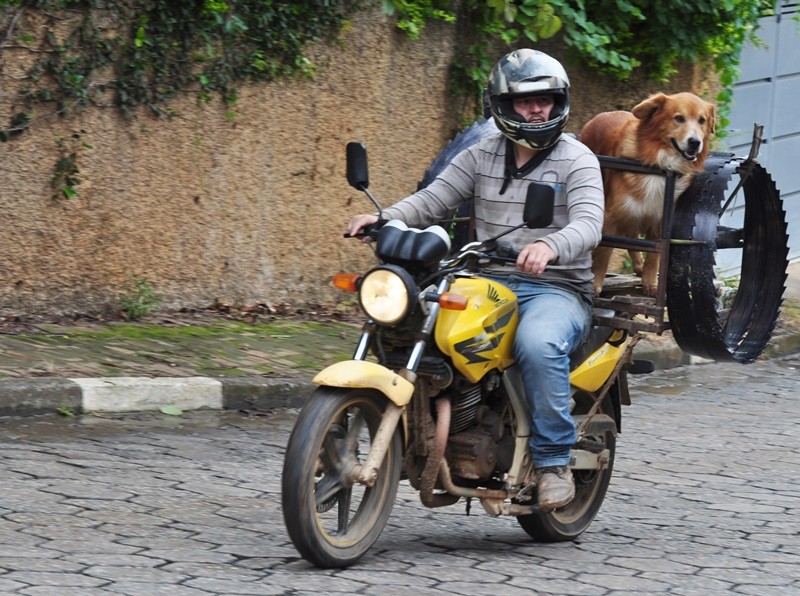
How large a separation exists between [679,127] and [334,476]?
2.63 meters

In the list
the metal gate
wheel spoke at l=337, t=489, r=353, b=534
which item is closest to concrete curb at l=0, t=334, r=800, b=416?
wheel spoke at l=337, t=489, r=353, b=534

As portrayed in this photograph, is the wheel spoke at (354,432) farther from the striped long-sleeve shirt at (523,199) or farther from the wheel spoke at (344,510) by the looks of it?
the striped long-sleeve shirt at (523,199)

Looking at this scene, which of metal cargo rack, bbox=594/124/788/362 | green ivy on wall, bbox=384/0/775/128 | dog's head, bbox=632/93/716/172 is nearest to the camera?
metal cargo rack, bbox=594/124/788/362

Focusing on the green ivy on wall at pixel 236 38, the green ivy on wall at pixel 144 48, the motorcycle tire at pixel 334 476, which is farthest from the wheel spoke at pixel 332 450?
the green ivy on wall at pixel 144 48

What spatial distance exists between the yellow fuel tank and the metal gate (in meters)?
8.62

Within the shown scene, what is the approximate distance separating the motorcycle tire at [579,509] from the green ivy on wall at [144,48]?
14.4 ft

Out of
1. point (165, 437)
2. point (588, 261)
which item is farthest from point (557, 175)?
point (165, 437)

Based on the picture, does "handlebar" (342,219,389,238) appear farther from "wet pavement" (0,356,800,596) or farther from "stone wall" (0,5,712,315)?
"stone wall" (0,5,712,315)

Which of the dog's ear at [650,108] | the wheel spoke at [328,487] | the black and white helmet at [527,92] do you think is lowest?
the wheel spoke at [328,487]

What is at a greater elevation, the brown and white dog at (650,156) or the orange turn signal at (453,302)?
the brown and white dog at (650,156)

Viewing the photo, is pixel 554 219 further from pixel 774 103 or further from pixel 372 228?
pixel 774 103

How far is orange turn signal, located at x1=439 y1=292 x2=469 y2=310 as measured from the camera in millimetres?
4371

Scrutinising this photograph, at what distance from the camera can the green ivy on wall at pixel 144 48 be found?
27.2 ft

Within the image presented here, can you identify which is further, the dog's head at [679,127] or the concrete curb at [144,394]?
the concrete curb at [144,394]
